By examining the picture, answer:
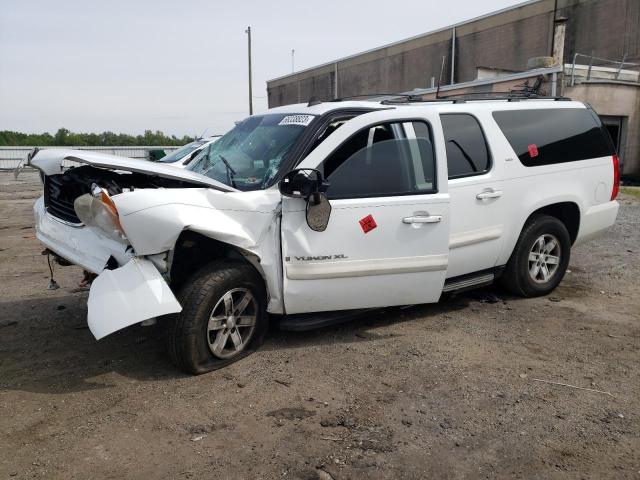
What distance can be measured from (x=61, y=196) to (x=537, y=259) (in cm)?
444

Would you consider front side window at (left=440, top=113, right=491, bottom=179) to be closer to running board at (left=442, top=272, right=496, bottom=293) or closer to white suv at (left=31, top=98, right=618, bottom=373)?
white suv at (left=31, top=98, right=618, bottom=373)

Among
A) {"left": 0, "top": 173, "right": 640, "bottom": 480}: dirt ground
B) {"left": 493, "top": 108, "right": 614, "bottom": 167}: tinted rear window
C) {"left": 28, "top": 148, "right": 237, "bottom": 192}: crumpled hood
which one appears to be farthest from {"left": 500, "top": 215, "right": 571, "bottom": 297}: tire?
{"left": 28, "top": 148, "right": 237, "bottom": 192}: crumpled hood

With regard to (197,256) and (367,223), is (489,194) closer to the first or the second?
(367,223)

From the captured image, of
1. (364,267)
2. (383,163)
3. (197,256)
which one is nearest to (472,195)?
(383,163)

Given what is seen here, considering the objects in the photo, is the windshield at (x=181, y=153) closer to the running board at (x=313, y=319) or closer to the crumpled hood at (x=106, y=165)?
the crumpled hood at (x=106, y=165)

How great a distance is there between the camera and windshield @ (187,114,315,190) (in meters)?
3.97

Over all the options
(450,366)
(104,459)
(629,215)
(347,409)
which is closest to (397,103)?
(450,366)

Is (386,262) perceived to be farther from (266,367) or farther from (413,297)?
(266,367)

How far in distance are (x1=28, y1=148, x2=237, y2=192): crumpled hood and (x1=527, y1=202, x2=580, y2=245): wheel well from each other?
350cm

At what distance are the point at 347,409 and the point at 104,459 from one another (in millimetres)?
1378

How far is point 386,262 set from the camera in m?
4.02

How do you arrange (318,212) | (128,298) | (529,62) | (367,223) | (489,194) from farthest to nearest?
(529,62) < (489,194) < (367,223) < (318,212) < (128,298)

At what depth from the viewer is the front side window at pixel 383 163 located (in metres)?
3.92

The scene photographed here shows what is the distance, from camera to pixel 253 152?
425 centimetres
